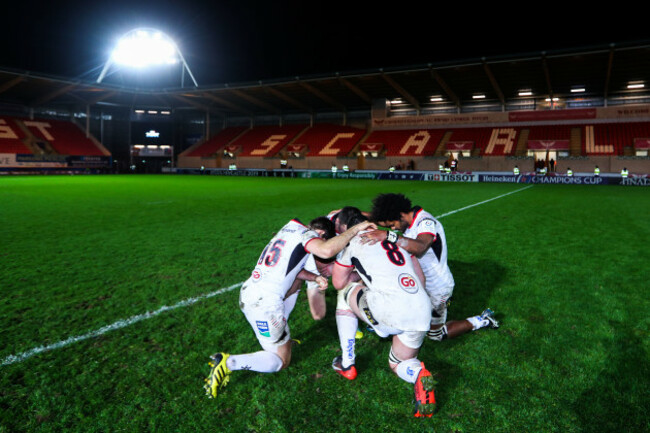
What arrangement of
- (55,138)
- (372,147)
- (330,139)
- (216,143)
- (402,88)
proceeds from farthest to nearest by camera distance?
1. (216,143)
2. (330,139)
3. (55,138)
4. (372,147)
5. (402,88)

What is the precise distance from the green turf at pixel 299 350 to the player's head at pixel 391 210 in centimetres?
109

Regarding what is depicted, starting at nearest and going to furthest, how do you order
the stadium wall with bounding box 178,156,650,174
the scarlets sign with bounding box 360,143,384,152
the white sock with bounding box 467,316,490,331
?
the white sock with bounding box 467,316,490,331 < the stadium wall with bounding box 178,156,650,174 < the scarlets sign with bounding box 360,143,384,152

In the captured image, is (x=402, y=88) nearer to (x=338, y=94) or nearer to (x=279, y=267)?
(x=338, y=94)

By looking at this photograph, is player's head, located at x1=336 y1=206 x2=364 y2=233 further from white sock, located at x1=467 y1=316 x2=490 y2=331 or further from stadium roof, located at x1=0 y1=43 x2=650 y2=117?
stadium roof, located at x1=0 y1=43 x2=650 y2=117

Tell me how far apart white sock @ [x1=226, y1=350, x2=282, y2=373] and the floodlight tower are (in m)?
54.5

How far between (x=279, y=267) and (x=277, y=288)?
166 millimetres

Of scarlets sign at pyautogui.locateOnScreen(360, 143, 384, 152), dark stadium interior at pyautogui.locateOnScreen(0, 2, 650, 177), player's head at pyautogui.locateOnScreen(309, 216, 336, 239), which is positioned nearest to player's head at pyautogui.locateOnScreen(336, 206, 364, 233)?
player's head at pyautogui.locateOnScreen(309, 216, 336, 239)

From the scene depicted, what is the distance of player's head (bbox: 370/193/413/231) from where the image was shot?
3.82 metres

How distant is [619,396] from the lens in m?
2.75

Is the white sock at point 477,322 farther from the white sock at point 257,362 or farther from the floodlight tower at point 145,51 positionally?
the floodlight tower at point 145,51

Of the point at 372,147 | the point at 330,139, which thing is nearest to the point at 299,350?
the point at 372,147

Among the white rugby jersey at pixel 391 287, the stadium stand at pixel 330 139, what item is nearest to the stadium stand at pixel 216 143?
the stadium stand at pixel 330 139

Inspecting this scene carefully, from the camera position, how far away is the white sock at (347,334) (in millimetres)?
3053

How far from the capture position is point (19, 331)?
3711 millimetres
